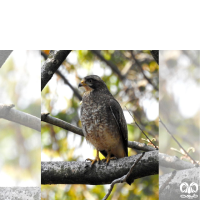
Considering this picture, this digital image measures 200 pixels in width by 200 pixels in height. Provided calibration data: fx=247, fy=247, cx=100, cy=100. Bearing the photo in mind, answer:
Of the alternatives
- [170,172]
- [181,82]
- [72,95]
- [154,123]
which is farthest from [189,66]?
[72,95]

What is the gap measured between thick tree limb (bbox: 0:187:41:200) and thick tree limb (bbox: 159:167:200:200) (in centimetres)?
141

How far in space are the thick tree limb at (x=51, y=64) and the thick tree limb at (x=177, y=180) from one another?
1704mm

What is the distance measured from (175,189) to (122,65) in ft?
6.46

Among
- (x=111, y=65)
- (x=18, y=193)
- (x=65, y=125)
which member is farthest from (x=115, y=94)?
(x=18, y=193)

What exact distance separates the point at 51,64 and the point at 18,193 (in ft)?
4.87

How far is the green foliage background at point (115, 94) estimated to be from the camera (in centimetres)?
329

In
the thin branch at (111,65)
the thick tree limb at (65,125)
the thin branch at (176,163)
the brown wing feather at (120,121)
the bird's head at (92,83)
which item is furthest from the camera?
the thin branch at (111,65)

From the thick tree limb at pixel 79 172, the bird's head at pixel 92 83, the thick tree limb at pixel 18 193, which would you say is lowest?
the thick tree limb at pixel 18 193

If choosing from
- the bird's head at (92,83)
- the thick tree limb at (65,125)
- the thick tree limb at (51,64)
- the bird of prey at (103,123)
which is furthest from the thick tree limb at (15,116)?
the bird's head at (92,83)

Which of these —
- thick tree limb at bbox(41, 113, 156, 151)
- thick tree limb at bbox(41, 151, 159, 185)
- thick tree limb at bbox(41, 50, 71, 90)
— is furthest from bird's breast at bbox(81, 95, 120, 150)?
thick tree limb at bbox(41, 50, 71, 90)

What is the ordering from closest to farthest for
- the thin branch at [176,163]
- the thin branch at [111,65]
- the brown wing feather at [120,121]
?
the thin branch at [176,163] → the brown wing feather at [120,121] → the thin branch at [111,65]

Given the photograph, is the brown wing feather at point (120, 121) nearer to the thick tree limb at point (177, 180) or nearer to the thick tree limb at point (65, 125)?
the thick tree limb at point (65, 125)
